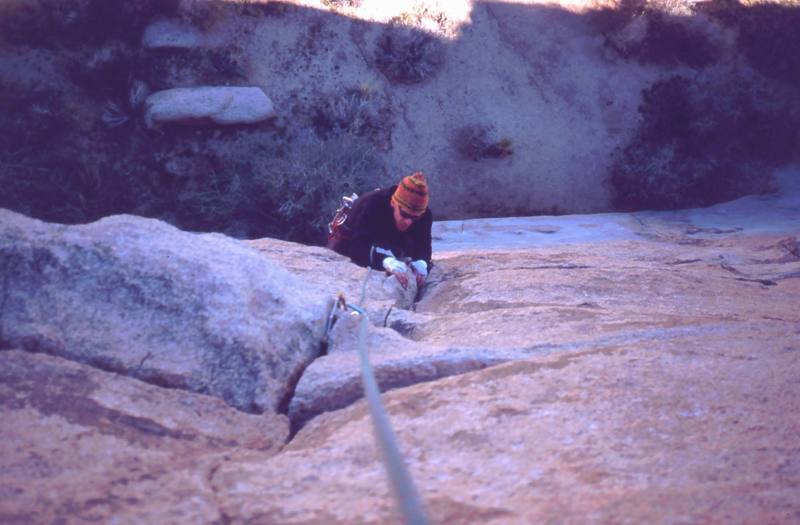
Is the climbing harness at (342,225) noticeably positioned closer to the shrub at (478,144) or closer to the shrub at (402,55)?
the shrub at (478,144)

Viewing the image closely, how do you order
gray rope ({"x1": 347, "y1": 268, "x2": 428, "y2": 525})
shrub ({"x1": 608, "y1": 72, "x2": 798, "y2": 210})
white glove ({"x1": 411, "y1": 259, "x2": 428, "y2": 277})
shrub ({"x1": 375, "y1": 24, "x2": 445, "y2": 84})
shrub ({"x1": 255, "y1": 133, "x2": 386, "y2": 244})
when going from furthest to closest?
shrub ({"x1": 375, "y1": 24, "x2": 445, "y2": 84}), shrub ({"x1": 608, "y1": 72, "x2": 798, "y2": 210}), shrub ({"x1": 255, "y1": 133, "x2": 386, "y2": 244}), white glove ({"x1": 411, "y1": 259, "x2": 428, "y2": 277}), gray rope ({"x1": 347, "y1": 268, "x2": 428, "y2": 525})

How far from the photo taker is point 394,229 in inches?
216

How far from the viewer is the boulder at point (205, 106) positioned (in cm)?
1158

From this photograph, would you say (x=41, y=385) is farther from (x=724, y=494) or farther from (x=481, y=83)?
(x=481, y=83)

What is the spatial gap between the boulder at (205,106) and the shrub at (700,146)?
21.3 ft

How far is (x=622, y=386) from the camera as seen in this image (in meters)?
2.52

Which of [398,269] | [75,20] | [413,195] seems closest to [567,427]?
[398,269]

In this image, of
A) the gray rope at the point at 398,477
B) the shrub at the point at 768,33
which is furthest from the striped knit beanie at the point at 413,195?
the shrub at the point at 768,33

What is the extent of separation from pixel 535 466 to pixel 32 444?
4.60 feet

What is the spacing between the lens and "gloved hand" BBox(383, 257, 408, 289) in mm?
5012

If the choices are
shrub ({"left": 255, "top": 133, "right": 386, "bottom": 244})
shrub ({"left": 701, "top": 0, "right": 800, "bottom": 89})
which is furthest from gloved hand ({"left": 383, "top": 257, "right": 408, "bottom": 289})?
shrub ({"left": 701, "top": 0, "right": 800, "bottom": 89})

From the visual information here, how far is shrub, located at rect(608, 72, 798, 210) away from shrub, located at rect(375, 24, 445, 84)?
401cm

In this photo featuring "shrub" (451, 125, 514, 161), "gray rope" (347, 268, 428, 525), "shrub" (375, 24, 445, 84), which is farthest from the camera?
"shrub" (375, 24, 445, 84)

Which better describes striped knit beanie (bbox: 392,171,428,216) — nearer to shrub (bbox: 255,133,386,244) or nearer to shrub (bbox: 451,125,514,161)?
shrub (bbox: 255,133,386,244)
